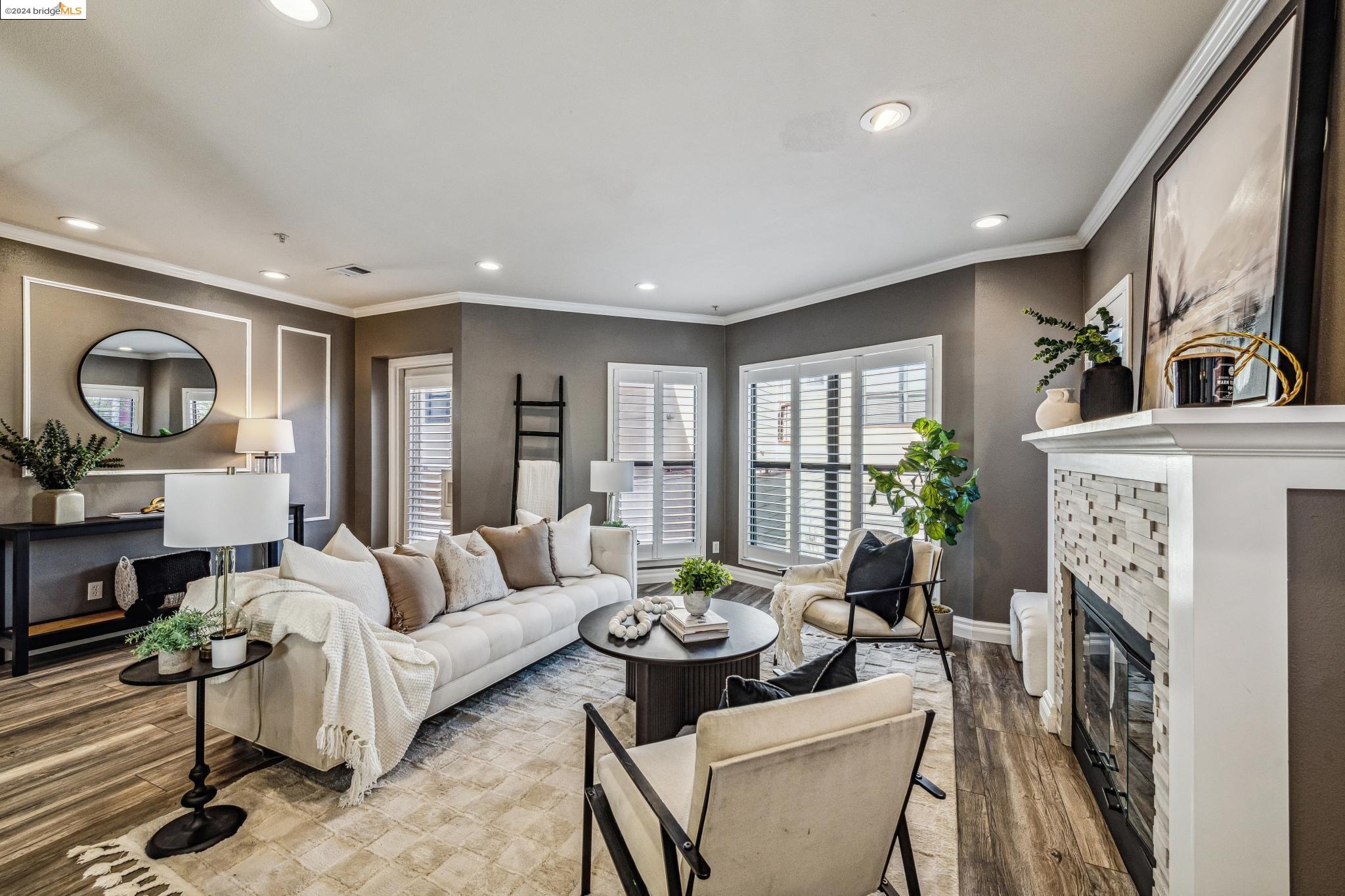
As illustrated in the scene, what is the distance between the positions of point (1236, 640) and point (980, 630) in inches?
113

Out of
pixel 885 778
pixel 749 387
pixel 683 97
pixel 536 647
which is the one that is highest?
pixel 683 97

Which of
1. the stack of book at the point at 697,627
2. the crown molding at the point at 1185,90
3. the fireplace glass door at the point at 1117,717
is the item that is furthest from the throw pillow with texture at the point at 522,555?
the crown molding at the point at 1185,90

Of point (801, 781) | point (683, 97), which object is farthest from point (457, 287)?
point (801, 781)

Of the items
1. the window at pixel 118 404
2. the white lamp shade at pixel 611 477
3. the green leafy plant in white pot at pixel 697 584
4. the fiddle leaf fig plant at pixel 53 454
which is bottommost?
the green leafy plant in white pot at pixel 697 584

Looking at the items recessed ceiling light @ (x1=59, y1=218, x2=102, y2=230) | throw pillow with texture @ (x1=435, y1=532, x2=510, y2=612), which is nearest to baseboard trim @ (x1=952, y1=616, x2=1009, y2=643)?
throw pillow with texture @ (x1=435, y1=532, x2=510, y2=612)

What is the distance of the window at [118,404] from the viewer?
3963 mm

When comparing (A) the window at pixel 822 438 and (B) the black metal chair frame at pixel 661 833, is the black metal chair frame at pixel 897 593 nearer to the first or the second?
(A) the window at pixel 822 438

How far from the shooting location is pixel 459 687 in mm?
2793

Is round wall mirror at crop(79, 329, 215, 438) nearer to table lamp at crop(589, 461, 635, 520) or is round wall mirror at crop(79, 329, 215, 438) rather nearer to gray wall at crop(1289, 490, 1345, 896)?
table lamp at crop(589, 461, 635, 520)

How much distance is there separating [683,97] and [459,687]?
2.79 m

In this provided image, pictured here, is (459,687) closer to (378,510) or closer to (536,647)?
(536,647)

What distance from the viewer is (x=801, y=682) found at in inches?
64.4

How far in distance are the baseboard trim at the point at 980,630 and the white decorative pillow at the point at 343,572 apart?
3606 mm

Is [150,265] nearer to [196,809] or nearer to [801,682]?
[196,809]
